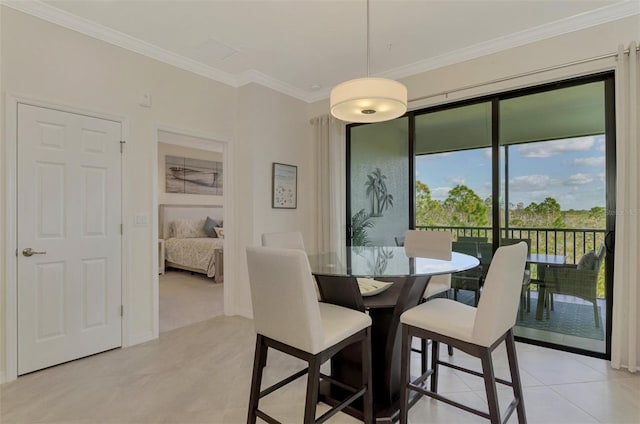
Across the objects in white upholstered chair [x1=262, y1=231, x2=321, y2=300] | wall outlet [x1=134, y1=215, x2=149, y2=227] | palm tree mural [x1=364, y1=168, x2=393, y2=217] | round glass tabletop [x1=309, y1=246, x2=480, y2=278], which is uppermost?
palm tree mural [x1=364, y1=168, x2=393, y2=217]

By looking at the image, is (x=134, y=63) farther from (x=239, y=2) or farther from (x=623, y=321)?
(x=623, y=321)

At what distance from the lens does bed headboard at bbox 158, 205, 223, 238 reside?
21.0ft

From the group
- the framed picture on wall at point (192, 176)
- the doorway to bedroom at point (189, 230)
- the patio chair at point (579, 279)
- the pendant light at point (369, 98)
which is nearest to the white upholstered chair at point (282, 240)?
the pendant light at point (369, 98)

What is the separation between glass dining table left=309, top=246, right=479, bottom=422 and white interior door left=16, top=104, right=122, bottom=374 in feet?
6.44

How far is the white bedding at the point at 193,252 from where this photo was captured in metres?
5.49

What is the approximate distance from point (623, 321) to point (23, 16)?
4.95m

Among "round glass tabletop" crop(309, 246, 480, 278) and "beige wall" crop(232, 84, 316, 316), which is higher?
"beige wall" crop(232, 84, 316, 316)

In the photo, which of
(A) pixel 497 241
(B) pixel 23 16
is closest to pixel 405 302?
(A) pixel 497 241

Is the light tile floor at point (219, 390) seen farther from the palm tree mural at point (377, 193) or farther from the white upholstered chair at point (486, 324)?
the palm tree mural at point (377, 193)

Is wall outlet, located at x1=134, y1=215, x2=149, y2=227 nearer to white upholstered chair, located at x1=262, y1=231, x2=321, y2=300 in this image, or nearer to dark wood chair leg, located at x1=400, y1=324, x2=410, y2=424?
white upholstered chair, located at x1=262, y1=231, x2=321, y2=300

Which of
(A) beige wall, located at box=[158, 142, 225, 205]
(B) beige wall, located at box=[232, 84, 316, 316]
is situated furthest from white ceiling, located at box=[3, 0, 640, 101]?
(A) beige wall, located at box=[158, 142, 225, 205]

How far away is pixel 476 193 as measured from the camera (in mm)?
3277

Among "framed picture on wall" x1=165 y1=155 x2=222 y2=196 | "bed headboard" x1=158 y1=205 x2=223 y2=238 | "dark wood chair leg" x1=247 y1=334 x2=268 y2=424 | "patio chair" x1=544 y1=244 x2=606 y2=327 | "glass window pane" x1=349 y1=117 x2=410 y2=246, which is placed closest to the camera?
"dark wood chair leg" x1=247 y1=334 x2=268 y2=424

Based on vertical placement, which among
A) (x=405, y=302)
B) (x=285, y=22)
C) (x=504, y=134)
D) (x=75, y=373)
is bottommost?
(x=75, y=373)
